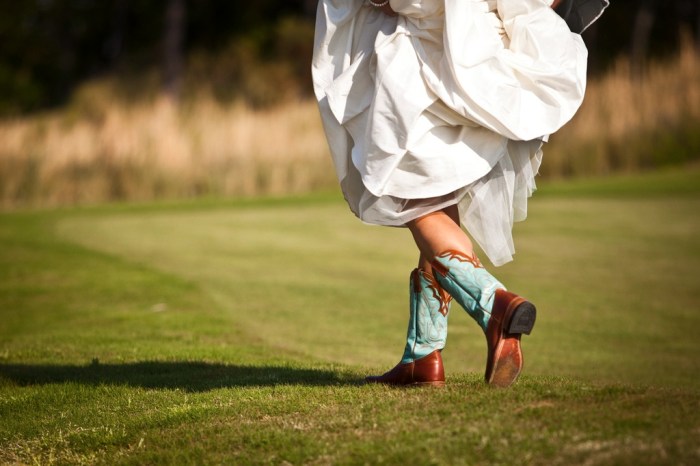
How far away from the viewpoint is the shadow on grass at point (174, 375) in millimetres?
3990

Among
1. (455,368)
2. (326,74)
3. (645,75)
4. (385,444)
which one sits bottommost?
(455,368)

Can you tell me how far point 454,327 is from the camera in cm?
648

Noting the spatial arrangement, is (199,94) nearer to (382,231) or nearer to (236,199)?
(236,199)

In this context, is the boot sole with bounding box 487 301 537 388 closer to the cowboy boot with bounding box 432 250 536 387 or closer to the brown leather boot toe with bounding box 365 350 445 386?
the cowboy boot with bounding box 432 250 536 387

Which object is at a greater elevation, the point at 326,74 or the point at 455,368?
the point at 326,74

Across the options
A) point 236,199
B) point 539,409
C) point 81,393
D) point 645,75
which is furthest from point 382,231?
point 645,75

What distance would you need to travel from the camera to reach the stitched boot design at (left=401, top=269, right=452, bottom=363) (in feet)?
11.5

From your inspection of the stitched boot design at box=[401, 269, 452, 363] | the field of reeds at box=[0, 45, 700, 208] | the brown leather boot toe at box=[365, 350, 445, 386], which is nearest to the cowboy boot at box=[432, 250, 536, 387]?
the stitched boot design at box=[401, 269, 452, 363]

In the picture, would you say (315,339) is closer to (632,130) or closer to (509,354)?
(509,354)

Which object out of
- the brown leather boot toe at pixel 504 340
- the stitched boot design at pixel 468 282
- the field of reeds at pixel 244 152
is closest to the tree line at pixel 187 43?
the field of reeds at pixel 244 152

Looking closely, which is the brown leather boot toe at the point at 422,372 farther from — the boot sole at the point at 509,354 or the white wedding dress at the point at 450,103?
the white wedding dress at the point at 450,103

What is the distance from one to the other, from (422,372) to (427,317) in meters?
0.20

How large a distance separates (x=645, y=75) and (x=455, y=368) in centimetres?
1363

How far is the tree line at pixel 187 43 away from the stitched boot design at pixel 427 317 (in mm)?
22972
